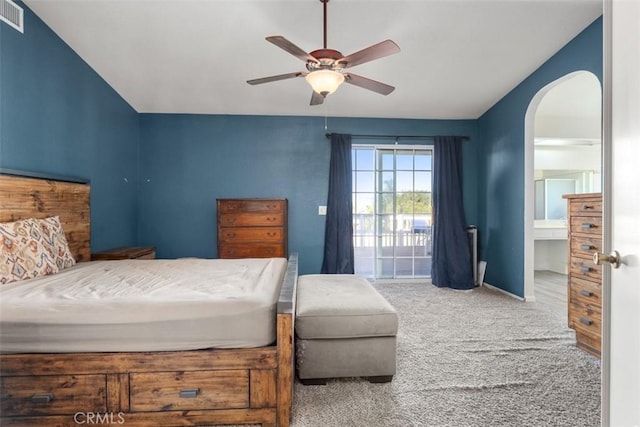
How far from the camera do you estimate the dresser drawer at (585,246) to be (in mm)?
2202

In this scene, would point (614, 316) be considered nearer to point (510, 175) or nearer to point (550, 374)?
point (550, 374)

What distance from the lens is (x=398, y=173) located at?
183 inches

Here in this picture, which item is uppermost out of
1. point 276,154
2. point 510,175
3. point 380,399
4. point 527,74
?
point 527,74

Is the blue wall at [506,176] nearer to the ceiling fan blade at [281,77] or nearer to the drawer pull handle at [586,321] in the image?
the drawer pull handle at [586,321]

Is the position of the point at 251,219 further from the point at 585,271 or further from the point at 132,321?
the point at 585,271

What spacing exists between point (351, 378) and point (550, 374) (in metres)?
1.33

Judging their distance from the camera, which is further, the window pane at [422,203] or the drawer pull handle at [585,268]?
the window pane at [422,203]


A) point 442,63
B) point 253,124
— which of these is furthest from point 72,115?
point 442,63

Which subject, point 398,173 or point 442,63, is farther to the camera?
point 398,173

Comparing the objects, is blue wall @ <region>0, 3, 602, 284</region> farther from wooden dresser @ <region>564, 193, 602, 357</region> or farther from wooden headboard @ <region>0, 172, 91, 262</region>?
wooden dresser @ <region>564, 193, 602, 357</region>

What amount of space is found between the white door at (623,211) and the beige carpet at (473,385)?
2.55 ft

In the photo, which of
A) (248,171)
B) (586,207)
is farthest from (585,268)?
(248,171)

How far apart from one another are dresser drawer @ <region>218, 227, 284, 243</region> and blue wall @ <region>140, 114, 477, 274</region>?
475 millimetres

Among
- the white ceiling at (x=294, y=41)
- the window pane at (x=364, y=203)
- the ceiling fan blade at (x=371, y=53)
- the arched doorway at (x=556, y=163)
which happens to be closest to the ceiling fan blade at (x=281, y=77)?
the ceiling fan blade at (x=371, y=53)
